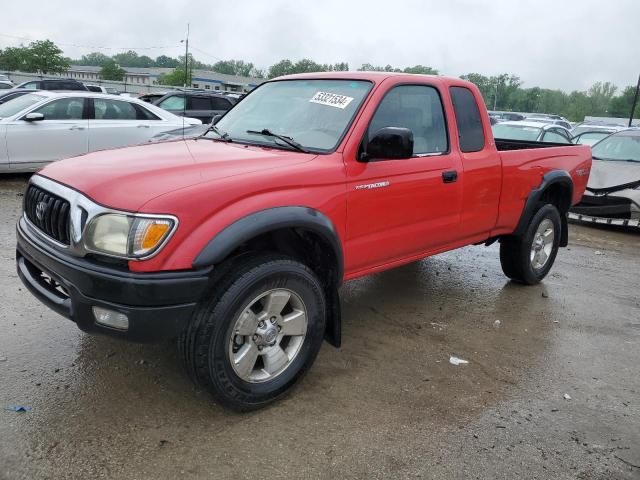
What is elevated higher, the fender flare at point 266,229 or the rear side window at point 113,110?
the rear side window at point 113,110

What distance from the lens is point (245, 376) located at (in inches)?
119

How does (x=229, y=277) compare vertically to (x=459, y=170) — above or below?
below

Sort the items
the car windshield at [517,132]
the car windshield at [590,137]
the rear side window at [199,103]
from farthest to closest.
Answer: the rear side window at [199,103], the car windshield at [590,137], the car windshield at [517,132]

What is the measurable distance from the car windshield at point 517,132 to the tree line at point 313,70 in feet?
86.7

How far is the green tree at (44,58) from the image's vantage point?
66.4m

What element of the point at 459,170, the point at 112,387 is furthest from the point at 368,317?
the point at 112,387

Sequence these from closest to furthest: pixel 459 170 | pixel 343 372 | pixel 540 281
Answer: pixel 343 372 → pixel 459 170 → pixel 540 281

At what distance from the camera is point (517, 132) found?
11.5m

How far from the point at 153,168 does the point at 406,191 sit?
1.69 meters

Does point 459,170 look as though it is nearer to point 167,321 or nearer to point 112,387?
point 167,321

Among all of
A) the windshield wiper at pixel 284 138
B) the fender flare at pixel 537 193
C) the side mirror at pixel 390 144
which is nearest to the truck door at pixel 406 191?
the side mirror at pixel 390 144

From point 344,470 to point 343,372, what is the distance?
3.26ft

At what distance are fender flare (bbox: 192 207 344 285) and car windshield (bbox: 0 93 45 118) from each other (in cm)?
776

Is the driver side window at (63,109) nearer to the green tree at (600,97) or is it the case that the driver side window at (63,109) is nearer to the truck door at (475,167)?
the truck door at (475,167)
